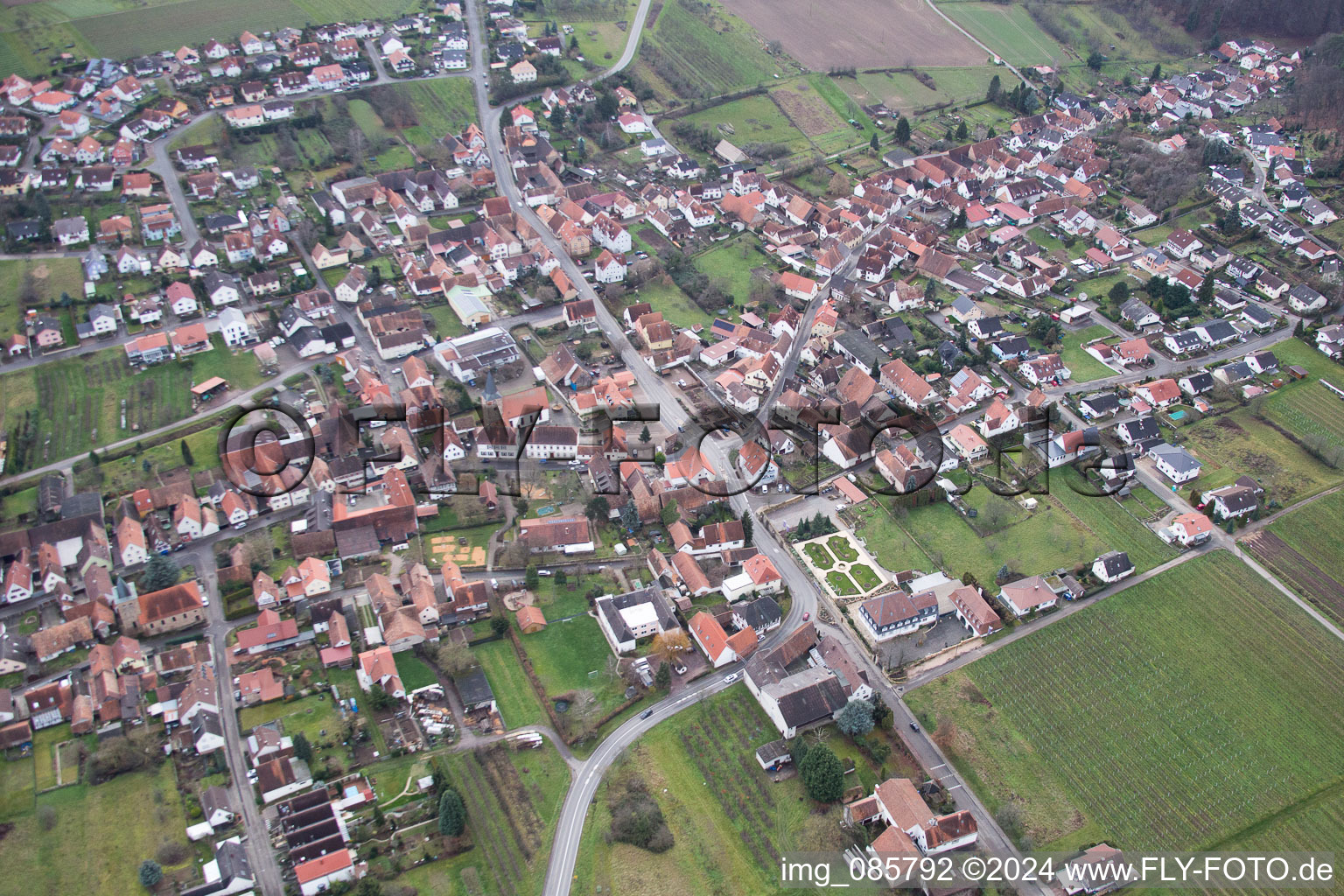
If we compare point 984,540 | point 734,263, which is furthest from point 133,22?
point 984,540

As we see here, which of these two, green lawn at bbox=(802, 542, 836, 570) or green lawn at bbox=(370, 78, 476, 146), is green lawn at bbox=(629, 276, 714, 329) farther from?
green lawn at bbox=(370, 78, 476, 146)

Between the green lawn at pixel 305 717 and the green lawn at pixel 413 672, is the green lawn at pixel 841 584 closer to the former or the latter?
the green lawn at pixel 413 672

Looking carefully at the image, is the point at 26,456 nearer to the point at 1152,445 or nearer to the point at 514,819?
the point at 514,819

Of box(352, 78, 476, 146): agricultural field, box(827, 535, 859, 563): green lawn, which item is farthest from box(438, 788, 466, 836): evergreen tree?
box(352, 78, 476, 146): agricultural field

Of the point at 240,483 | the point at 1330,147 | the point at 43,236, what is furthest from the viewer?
the point at 1330,147

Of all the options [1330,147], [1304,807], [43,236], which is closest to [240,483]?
[43,236]

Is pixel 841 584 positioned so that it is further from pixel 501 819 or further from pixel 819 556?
pixel 501 819
